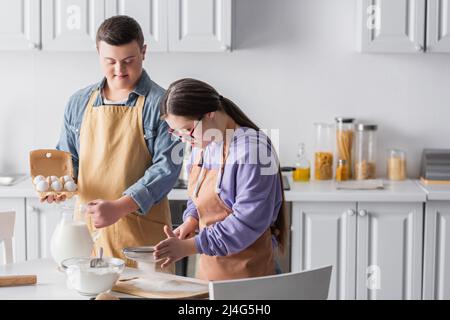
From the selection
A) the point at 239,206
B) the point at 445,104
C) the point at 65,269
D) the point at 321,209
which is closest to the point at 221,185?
the point at 239,206

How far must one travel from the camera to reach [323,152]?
4402 mm

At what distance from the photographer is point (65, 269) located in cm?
257

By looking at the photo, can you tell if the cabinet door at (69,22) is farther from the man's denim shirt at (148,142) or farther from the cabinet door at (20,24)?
the man's denim shirt at (148,142)

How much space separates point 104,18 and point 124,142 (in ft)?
3.75

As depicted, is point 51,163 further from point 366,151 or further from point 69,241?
point 366,151

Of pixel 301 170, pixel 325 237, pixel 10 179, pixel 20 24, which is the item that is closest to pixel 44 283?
pixel 10 179

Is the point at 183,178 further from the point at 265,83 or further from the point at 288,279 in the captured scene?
the point at 288,279

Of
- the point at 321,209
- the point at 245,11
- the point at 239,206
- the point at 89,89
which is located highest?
the point at 245,11

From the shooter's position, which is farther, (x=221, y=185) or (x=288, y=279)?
(x=221, y=185)

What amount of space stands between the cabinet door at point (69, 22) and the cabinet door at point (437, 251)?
5.96 feet

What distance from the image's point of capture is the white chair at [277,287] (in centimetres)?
203

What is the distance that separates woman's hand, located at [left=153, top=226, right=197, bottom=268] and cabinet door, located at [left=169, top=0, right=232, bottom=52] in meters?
1.76

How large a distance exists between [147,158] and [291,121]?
4.88 feet
